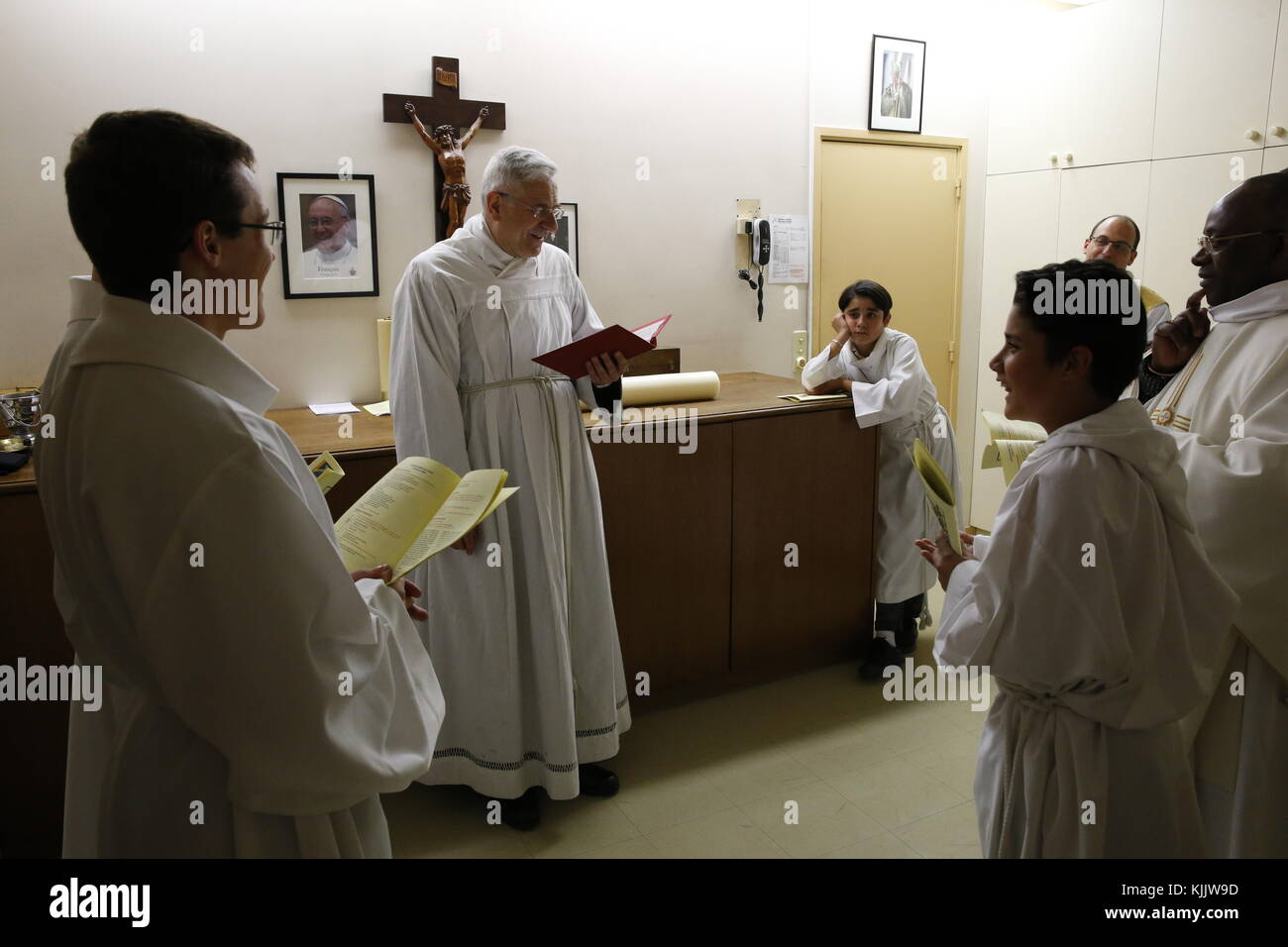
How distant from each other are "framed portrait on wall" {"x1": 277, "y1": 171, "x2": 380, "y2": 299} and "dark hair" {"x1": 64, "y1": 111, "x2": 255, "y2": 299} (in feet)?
7.24

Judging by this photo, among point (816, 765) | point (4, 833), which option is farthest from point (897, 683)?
point (4, 833)

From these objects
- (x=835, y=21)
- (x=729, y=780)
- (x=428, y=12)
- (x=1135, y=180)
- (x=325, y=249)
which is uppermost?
(x=835, y=21)

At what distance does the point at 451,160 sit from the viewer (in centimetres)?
337

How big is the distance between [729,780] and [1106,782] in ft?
4.95

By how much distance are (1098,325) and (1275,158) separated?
292 cm

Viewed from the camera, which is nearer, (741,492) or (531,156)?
(531,156)

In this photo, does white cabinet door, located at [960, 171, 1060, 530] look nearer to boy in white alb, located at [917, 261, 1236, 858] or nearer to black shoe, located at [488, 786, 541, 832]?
black shoe, located at [488, 786, 541, 832]

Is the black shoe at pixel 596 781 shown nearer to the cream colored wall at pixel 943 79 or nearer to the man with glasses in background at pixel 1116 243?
the man with glasses in background at pixel 1116 243

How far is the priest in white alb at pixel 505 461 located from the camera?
2531 mm

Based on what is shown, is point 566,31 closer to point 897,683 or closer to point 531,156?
point 531,156

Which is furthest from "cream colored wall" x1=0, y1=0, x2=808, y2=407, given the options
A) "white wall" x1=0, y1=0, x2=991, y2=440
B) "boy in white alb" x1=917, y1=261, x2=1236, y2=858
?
"boy in white alb" x1=917, y1=261, x2=1236, y2=858

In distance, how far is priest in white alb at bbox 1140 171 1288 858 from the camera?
5.58ft

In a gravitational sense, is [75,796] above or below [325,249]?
below

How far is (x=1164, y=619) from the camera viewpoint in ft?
4.78
